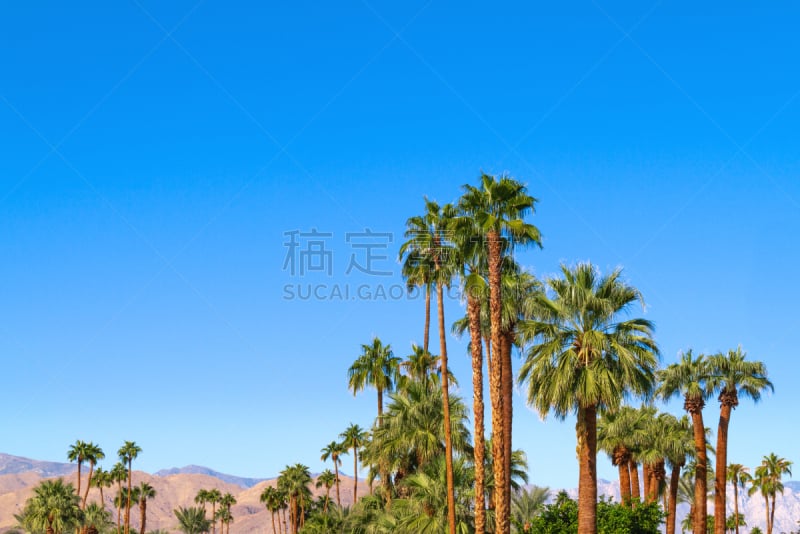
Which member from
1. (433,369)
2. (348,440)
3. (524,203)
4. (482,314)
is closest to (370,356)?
(433,369)

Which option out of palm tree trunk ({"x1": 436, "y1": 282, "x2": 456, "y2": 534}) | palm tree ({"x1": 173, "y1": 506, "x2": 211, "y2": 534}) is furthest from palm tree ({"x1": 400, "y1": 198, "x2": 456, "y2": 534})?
palm tree ({"x1": 173, "y1": 506, "x2": 211, "y2": 534})

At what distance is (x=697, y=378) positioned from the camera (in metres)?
56.5

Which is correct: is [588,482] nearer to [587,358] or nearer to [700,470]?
[587,358]

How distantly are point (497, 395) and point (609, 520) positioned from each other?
42.3 feet

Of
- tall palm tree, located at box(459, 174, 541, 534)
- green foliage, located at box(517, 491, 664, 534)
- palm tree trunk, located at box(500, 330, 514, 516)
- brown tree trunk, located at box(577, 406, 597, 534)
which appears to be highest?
tall palm tree, located at box(459, 174, 541, 534)

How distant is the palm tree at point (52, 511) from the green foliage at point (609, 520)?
56694 mm

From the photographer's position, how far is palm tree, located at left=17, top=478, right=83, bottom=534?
80.0 meters

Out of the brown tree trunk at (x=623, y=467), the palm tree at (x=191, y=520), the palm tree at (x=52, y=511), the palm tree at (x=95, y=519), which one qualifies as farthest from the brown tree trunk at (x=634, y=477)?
the palm tree at (x=191, y=520)

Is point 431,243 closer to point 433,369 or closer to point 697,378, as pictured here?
point 433,369

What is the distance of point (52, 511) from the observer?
79.9 metres

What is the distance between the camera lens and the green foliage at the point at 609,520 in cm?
4062

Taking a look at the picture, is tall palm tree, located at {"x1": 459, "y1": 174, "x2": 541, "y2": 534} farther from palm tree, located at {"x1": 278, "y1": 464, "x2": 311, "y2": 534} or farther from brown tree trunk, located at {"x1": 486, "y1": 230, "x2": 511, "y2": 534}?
palm tree, located at {"x1": 278, "y1": 464, "x2": 311, "y2": 534}

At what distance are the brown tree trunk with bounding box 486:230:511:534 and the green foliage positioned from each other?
27.0ft

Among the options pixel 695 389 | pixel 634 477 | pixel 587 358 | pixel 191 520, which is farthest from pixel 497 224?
pixel 191 520
